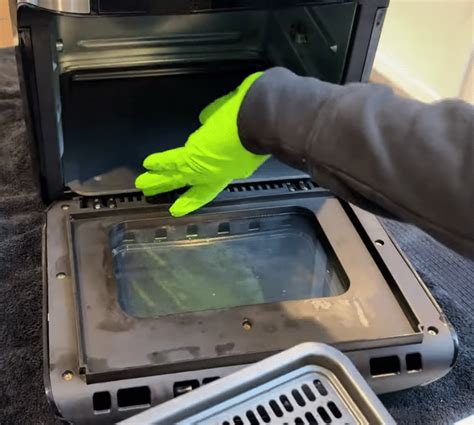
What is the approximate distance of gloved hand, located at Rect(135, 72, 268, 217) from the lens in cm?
66

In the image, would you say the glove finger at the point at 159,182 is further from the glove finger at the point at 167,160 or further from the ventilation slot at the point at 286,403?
Result: the ventilation slot at the point at 286,403

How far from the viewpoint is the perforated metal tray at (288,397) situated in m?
0.48

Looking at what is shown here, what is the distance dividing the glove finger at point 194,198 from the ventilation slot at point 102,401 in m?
0.24

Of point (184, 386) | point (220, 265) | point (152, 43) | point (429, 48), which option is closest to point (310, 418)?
point (184, 386)

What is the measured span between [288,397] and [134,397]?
164 mm

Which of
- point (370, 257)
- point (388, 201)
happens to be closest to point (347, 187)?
point (388, 201)

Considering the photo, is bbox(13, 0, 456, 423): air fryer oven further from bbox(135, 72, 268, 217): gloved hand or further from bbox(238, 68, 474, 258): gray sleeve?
bbox(238, 68, 474, 258): gray sleeve

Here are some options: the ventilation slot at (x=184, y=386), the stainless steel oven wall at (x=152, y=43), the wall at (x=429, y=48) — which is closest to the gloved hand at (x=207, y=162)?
the stainless steel oven wall at (x=152, y=43)

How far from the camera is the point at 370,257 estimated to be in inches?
29.3

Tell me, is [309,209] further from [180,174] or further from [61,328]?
[61,328]

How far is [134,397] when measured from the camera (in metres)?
0.61

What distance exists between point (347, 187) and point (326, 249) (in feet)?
0.69

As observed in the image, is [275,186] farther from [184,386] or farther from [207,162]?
[184,386]

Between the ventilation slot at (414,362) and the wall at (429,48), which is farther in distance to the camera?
the wall at (429,48)
